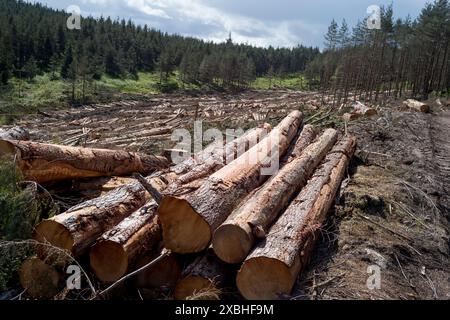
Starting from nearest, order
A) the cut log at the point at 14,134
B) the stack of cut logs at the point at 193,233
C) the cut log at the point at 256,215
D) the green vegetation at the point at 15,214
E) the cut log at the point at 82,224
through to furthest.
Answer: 1. the stack of cut logs at the point at 193,233
2. the cut log at the point at 256,215
3. the cut log at the point at 82,224
4. the green vegetation at the point at 15,214
5. the cut log at the point at 14,134

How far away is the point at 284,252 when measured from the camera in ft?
15.8

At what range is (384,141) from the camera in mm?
12641

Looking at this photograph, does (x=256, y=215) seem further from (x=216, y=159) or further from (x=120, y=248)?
(x=216, y=159)

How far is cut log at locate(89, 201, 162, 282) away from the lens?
5160 millimetres

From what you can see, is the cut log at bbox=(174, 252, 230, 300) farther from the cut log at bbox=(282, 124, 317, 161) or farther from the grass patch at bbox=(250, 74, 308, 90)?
the grass patch at bbox=(250, 74, 308, 90)

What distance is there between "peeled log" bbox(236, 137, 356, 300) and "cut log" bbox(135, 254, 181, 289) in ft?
3.37

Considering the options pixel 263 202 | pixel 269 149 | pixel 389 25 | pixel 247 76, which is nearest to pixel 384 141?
pixel 269 149

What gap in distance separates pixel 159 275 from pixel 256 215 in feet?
5.06

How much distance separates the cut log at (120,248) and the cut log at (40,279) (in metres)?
0.49

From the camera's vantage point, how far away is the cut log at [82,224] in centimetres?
529

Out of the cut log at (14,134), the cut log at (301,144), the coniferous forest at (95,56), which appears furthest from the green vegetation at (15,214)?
the coniferous forest at (95,56)

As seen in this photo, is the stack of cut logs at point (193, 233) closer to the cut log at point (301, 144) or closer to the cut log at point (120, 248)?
the cut log at point (120, 248)
